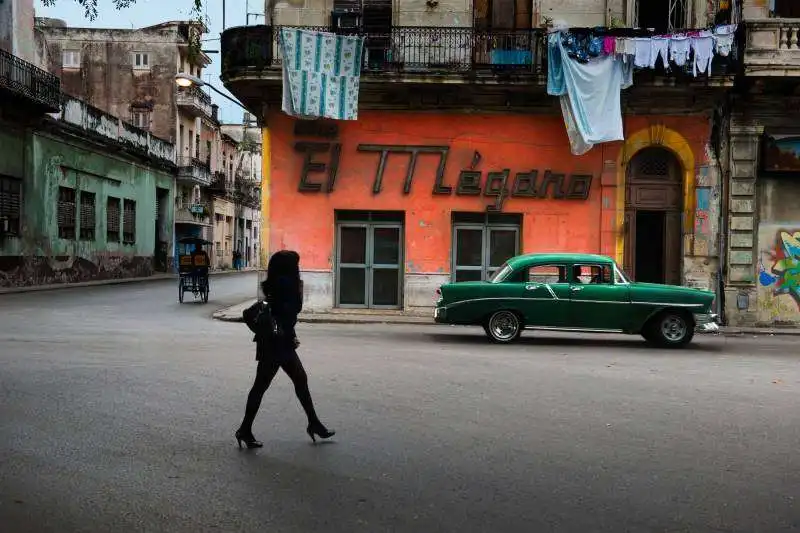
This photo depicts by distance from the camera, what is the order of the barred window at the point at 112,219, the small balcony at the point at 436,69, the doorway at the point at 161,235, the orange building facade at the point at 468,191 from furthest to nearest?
the doorway at the point at 161,235, the barred window at the point at 112,219, the orange building facade at the point at 468,191, the small balcony at the point at 436,69

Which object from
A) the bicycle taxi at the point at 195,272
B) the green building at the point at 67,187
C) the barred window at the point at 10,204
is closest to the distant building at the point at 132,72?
the green building at the point at 67,187

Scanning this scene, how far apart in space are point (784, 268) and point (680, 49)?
5.62 meters

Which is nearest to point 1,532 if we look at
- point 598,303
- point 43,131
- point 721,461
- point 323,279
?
point 721,461

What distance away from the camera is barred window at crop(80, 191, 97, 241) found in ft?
112

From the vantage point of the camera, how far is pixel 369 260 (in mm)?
19797

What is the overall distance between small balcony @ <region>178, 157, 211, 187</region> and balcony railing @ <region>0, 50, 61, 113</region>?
1794 cm

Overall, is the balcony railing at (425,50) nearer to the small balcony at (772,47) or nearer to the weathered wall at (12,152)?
the small balcony at (772,47)

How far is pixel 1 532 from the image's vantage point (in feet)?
13.0

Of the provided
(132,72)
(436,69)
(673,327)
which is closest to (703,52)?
(436,69)

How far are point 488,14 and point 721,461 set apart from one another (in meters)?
15.7

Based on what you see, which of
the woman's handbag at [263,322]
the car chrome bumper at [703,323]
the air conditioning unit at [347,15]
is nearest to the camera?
the woman's handbag at [263,322]

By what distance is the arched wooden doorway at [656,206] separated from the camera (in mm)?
19297

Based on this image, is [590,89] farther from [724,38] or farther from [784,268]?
[784,268]

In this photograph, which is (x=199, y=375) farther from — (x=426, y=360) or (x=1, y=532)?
(x=1, y=532)
